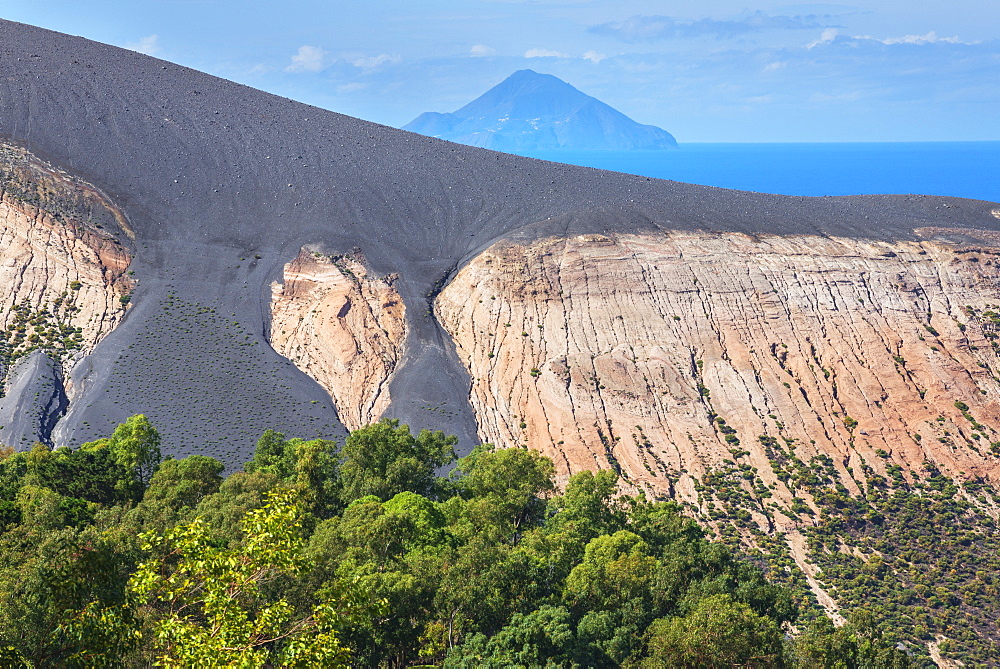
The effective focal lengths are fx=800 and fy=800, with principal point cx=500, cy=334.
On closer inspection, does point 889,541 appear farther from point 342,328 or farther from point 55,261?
point 55,261

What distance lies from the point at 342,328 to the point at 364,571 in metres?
31.9

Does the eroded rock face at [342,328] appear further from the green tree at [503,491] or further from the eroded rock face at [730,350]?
the green tree at [503,491]

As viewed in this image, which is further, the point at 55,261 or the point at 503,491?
the point at 55,261

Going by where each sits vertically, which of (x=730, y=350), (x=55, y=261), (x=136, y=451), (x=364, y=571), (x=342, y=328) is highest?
(x=55, y=261)

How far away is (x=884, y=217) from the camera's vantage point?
6794 cm

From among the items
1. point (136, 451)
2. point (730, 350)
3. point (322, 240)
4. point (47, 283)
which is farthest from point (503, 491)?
point (47, 283)

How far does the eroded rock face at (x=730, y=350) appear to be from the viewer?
1882 inches

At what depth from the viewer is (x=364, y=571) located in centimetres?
2278

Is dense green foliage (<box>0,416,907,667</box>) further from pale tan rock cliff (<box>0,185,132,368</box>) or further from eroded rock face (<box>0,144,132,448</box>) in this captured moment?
pale tan rock cliff (<box>0,185,132,368</box>)

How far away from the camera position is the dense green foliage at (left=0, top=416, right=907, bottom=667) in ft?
35.8

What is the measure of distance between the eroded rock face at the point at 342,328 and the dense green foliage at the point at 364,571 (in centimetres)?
1136

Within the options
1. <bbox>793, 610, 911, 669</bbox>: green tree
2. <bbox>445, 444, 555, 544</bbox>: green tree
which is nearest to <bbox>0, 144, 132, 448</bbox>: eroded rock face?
<bbox>445, 444, 555, 544</bbox>: green tree

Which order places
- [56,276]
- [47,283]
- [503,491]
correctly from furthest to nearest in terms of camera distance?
1. [56,276]
2. [47,283]
3. [503,491]

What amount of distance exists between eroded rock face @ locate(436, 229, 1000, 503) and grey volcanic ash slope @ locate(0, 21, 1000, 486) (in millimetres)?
332
